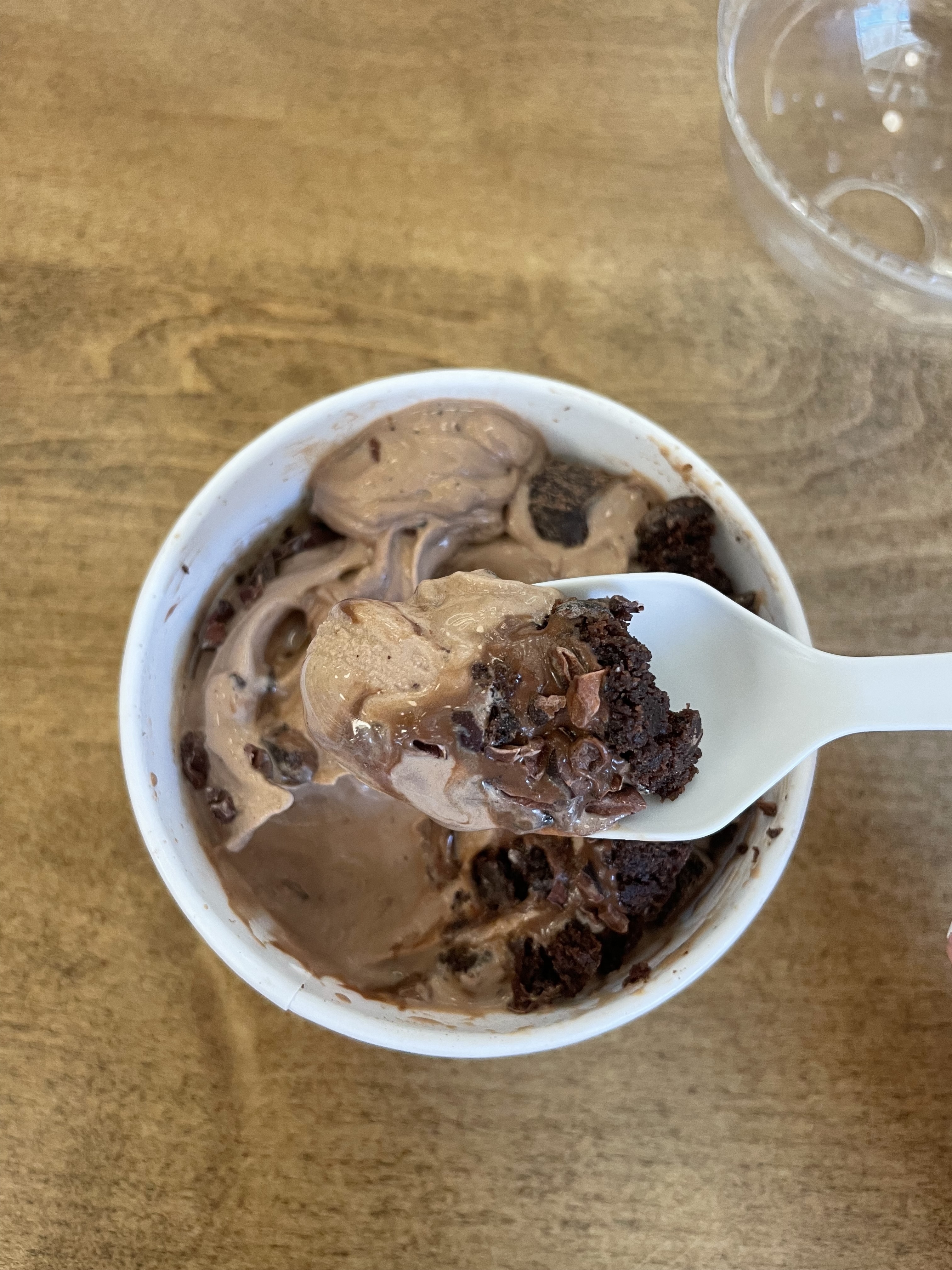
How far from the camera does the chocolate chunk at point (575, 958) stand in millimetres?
1354

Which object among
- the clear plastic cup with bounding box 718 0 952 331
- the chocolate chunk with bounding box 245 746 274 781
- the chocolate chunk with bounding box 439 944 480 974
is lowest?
the chocolate chunk with bounding box 439 944 480 974

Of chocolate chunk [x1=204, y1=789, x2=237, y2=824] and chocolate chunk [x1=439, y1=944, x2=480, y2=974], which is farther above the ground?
chocolate chunk [x1=204, y1=789, x2=237, y2=824]

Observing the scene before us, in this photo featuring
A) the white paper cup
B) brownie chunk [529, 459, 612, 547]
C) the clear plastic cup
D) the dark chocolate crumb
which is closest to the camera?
the white paper cup

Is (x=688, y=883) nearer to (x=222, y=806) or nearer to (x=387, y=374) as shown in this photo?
(x=222, y=806)

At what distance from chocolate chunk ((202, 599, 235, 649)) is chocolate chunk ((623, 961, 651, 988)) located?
86 cm

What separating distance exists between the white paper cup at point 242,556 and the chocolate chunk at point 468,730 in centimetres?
43

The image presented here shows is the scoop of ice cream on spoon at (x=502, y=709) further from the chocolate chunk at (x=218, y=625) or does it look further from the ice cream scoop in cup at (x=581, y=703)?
the chocolate chunk at (x=218, y=625)

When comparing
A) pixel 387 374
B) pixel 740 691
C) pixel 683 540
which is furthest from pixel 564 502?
pixel 387 374

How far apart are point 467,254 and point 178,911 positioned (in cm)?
143

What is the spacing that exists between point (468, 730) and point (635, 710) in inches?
9.1

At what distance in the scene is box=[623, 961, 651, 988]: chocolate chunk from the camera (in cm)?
131

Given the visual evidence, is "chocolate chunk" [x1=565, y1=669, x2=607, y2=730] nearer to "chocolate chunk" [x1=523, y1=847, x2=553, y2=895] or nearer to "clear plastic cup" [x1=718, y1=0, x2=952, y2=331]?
"chocolate chunk" [x1=523, y1=847, x2=553, y2=895]

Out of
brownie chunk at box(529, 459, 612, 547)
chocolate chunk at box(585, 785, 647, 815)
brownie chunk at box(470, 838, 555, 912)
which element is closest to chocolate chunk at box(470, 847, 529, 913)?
brownie chunk at box(470, 838, 555, 912)

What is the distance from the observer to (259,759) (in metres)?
1.41
